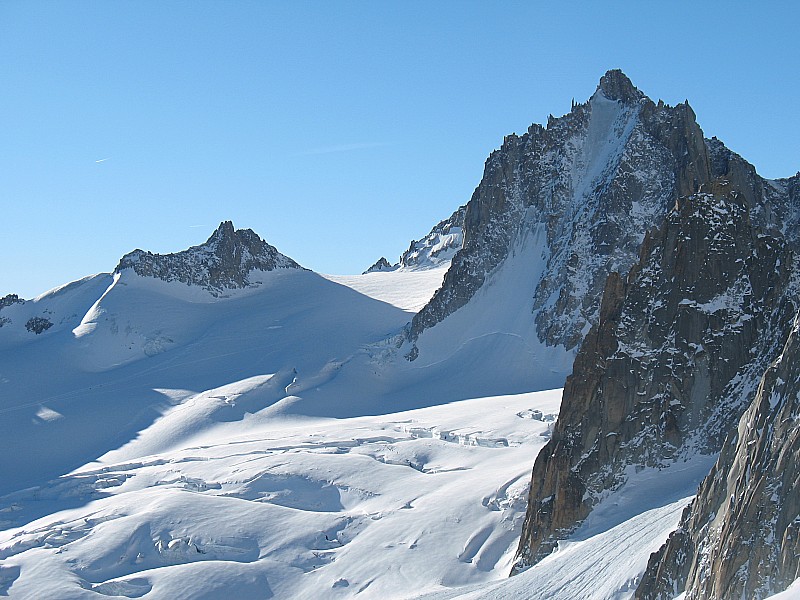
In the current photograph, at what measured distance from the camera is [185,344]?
11862cm

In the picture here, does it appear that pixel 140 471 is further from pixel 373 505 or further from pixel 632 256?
pixel 632 256

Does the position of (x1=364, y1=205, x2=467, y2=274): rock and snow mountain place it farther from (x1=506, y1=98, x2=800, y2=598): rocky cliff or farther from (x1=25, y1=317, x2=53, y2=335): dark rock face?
(x1=506, y1=98, x2=800, y2=598): rocky cliff

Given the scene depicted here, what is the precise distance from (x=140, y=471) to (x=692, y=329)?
49452 mm

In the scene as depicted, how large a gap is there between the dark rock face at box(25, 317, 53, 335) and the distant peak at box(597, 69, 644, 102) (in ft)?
238

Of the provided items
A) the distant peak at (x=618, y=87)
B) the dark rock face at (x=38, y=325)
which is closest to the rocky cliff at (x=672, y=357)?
the distant peak at (x=618, y=87)

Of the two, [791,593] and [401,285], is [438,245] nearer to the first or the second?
[401,285]

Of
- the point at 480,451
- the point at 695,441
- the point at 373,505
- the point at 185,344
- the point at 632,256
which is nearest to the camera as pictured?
the point at 695,441

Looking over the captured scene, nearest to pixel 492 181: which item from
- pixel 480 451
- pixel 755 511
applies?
pixel 480 451

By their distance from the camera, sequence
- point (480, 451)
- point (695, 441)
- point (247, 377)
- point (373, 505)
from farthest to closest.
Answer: point (247, 377) → point (480, 451) → point (373, 505) → point (695, 441)

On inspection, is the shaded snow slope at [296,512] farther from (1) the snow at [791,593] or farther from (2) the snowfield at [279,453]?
(1) the snow at [791,593]

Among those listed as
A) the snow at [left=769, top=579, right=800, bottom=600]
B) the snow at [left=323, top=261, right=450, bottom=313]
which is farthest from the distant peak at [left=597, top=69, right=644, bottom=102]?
→ the snow at [left=769, top=579, right=800, bottom=600]

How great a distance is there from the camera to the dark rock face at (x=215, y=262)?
5157 inches

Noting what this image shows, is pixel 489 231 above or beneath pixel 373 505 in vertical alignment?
above

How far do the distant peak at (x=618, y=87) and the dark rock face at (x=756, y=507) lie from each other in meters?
80.5
